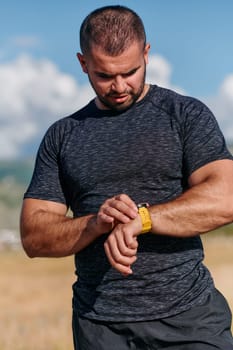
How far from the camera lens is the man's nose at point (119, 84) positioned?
5422 millimetres

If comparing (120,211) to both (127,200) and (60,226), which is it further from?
(60,226)

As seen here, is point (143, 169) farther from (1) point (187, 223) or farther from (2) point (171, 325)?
(2) point (171, 325)

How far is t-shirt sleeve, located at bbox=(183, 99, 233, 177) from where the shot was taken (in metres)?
5.43

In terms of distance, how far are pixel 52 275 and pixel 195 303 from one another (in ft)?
109

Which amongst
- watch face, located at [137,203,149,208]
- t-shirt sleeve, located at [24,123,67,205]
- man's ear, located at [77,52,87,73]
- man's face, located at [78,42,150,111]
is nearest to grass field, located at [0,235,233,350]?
t-shirt sleeve, located at [24,123,67,205]

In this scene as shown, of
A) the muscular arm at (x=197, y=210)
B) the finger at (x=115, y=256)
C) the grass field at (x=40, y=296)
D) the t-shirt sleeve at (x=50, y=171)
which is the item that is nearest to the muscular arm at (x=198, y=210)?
the muscular arm at (x=197, y=210)

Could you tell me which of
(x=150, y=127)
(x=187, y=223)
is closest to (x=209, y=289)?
(x=187, y=223)

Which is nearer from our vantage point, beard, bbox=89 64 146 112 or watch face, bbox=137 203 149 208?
watch face, bbox=137 203 149 208

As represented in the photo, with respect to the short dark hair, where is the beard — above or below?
below

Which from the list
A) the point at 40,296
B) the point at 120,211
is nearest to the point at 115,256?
the point at 120,211

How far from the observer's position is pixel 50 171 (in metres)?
5.79

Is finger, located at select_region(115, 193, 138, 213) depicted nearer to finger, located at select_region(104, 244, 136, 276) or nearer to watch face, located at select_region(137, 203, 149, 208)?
watch face, located at select_region(137, 203, 149, 208)

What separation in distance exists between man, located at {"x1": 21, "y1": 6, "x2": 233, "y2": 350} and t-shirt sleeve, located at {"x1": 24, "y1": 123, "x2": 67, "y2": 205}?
4.5 inches

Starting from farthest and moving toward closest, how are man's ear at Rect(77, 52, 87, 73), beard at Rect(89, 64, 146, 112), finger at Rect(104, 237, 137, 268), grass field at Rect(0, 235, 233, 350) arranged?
grass field at Rect(0, 235, 233, 350)
man's ear at Rect(77, 52, 87, 73)
beard at Rect(89, 64, 146, 112)
finger at Rect(104, 237, 137, 268)
